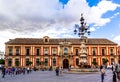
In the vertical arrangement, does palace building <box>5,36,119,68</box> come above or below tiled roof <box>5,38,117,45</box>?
below

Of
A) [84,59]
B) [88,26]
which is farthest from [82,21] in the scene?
[84,59]

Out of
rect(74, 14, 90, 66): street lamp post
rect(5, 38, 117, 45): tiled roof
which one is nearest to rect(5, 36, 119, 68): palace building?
rect(5, 38, 117, 45): tiled roof

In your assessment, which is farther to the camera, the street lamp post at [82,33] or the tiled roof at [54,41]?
the tiled roof at [54,41]

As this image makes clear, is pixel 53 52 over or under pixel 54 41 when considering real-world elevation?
under

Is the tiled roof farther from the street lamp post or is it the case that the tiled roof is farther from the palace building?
the street lamp post

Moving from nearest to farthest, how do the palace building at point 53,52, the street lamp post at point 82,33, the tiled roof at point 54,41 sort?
the street lamp post at point 82,33
the palace building at point 53,52
the tiled roof at point 54,41

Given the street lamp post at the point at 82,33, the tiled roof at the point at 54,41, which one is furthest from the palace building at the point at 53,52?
the street lamp post at the point at 82,33

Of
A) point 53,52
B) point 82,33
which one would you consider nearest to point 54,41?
point 53,52

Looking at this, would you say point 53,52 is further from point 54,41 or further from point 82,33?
point 82,33

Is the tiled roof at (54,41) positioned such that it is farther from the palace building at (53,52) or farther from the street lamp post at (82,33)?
the street lamp post at (82,33)

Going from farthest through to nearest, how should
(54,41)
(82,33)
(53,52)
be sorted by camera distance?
1. (54,41)
2. (53,52)
3. (82,33)

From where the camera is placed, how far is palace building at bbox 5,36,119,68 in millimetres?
76562

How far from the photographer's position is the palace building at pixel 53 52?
76562mm

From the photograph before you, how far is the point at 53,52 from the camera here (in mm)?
78062
